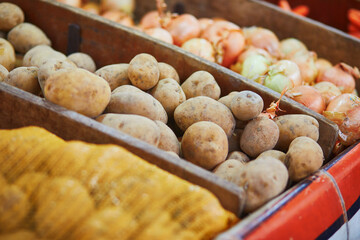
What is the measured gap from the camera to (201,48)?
2723 mm

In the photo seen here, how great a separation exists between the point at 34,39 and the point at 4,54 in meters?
0.34

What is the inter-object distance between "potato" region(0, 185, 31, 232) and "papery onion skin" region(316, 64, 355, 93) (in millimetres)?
2169

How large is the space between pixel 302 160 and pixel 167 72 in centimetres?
90

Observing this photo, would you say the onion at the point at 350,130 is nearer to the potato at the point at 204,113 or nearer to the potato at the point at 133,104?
the potato at the point at 204,113

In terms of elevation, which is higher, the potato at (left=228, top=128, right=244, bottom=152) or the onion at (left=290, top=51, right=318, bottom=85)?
the onion at (left=290, top=51, right=318, bottom=85)

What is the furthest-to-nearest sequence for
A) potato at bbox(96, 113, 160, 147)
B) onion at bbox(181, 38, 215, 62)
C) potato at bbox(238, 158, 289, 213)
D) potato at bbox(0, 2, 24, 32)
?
onion at bbox(181, 38, 215, 62), potato at bbox(0, 2, 24, 32), potato at bbox(96, 113, 160, 147), potato at bbox(238, 158, 289, 213)

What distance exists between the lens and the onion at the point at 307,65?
8.59 feet

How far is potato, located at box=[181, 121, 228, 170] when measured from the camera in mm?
1573

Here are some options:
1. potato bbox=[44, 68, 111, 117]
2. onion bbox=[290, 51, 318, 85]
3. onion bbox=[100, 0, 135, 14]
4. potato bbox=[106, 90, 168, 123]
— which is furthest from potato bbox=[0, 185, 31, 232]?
onion bbox=[100, 0, 135, 14]

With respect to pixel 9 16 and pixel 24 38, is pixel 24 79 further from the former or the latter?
pixel 9 16

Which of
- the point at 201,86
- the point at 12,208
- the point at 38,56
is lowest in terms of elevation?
the point at 12,208

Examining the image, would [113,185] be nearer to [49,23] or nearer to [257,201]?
[257,201]

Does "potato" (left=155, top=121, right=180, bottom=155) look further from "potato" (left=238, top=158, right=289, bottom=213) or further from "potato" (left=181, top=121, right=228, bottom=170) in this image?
"potato" (left=238, top=158, right=289, bottom=213)

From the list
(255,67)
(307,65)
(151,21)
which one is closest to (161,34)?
(151,21)
